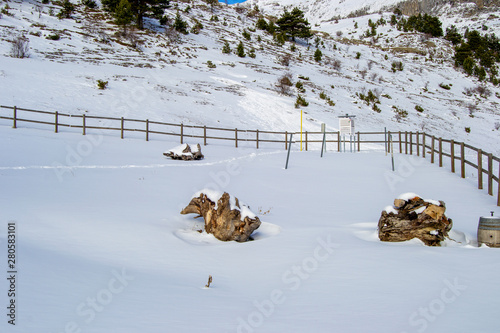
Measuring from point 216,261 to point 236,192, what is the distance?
6.67 metres

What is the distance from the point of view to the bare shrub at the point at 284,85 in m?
39.5

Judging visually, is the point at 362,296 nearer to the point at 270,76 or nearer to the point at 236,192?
the point at 236,192

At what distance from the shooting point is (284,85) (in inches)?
1617

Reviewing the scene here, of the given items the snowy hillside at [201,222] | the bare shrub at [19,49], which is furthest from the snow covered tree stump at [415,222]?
the bare shrub at [19,49]

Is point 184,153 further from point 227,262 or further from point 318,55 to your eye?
point 318,55

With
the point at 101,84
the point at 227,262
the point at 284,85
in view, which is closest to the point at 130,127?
the point at 101,84

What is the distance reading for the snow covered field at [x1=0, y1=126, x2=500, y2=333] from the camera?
168 inches

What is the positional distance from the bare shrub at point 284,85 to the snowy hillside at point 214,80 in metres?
0.65

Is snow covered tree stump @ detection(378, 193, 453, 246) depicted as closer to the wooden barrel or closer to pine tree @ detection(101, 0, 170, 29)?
the wooden barrel

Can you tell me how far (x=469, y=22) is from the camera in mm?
98750

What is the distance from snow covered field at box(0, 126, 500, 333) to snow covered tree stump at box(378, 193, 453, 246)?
0.30 m

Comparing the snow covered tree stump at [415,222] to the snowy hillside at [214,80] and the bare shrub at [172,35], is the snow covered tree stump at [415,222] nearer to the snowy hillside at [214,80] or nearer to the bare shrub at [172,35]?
the snowy hillside at [214,80]

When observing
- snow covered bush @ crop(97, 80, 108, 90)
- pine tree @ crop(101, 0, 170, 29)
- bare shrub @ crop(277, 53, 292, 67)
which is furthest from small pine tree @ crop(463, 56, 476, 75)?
snow covered bush @ crop(97, 80, 108, 90)

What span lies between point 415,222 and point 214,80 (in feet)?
113
